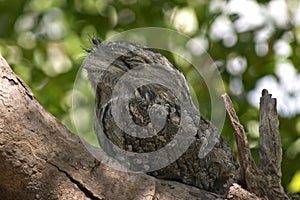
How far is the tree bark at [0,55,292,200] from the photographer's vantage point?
2.41 meters

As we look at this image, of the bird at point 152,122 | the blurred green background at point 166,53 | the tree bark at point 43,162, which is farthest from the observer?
the blurred green background at point 166,53

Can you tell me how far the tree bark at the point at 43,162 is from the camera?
94.8 inches

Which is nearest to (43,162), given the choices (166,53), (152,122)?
(152,122)

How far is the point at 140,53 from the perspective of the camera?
3180mm

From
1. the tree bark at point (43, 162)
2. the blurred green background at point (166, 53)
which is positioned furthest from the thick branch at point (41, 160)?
the blurred green background at point (166, 53)

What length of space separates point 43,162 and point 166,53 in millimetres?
2048

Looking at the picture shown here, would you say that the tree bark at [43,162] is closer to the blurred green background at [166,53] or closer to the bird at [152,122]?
the bird at [152,122]

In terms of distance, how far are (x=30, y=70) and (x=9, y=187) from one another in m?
2.44

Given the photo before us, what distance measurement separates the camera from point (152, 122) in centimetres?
298

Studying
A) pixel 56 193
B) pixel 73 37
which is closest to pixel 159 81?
pixel 56 193

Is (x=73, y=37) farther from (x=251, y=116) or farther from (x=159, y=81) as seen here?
(x=159, y=81)

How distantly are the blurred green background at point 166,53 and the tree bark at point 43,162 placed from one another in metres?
1.66

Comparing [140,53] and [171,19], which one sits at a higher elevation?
[171,19]

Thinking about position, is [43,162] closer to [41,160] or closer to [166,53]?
[41,160]
